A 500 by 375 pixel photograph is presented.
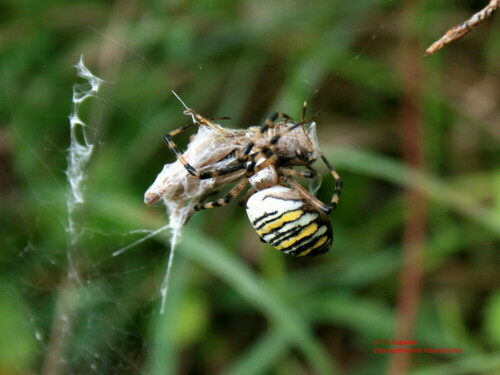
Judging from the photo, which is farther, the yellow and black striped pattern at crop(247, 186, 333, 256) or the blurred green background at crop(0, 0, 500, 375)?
the blurred green background at crop(0, 0, 500, 375)

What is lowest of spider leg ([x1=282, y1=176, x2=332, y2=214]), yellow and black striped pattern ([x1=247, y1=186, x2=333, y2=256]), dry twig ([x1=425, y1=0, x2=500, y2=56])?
spider leg ([x1=282, y1=176, x2=332, y2=214])

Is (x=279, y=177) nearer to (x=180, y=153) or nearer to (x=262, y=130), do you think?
(x=262, y=130)

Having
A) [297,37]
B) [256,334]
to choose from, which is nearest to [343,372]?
[256,334]

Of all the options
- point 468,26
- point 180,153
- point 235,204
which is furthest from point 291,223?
point 235,204

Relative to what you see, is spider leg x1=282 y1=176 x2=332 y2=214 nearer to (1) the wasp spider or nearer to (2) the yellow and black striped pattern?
(1) the wasp spider

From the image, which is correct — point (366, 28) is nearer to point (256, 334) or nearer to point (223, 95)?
point (223, 95)

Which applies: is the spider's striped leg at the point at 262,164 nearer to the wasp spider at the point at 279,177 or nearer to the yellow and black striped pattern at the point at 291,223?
the wasp spider at the point at 279,177

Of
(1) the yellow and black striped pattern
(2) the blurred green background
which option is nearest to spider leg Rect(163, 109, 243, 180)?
(1) the yellow and black striped pattern
